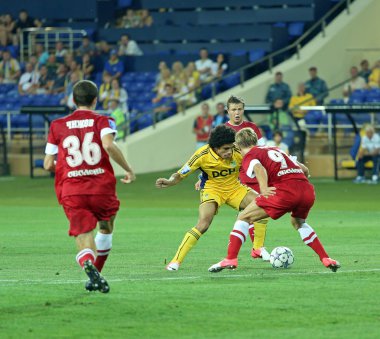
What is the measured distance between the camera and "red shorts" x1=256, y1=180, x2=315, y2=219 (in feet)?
42.0

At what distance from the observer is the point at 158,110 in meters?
33.2

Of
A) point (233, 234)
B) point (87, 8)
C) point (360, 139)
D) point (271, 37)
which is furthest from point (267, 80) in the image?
point (233, 234)

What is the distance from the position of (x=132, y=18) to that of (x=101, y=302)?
27778 millimetres

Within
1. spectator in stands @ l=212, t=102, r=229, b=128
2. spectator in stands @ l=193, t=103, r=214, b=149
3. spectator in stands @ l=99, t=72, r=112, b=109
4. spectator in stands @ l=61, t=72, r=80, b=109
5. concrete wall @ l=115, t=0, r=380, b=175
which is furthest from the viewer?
spectator in stands @ l=61, t=72, r=80, b=109

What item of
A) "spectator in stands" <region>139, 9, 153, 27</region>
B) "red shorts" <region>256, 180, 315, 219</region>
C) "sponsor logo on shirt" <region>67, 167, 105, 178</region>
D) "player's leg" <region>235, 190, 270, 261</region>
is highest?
"spectator in stands" <region>139, 9, 153, 27</region>

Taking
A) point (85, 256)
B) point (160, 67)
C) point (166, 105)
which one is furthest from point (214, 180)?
point (160, 67)

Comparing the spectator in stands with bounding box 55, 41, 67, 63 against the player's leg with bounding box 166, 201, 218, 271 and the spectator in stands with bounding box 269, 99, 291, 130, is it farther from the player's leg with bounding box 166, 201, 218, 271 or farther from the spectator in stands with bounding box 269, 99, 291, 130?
the player's leg with bounding box 166, 201, 218, 271

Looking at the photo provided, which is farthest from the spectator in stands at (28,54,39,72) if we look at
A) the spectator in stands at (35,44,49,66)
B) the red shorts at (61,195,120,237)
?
the red shorts at (61,195,120,237)

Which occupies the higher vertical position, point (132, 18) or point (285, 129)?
point (132, 18)

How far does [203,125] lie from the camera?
1228 inches

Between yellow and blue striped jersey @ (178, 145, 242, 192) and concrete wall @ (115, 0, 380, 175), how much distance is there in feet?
59.1

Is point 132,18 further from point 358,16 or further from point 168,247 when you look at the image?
point 168,247

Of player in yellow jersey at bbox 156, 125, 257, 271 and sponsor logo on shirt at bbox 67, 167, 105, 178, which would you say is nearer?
sponsor logo on shirt at bbox 67, 167, 105, 178

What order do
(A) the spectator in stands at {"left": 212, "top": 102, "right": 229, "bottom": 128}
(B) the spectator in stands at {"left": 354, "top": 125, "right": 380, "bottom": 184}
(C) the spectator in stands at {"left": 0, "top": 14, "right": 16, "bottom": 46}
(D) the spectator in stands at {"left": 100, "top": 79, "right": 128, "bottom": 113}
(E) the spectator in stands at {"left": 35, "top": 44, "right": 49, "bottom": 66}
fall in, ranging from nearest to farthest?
(B) the spectator in stands at {"left": 354, "top": 125, "right": 380, "bottom": 184}
(A) the spectator in stands at {"left": 212, "top": 102, "right": 229, "bottom": 128}
(D) the spectator in stands at {"left": 100, "top": 79, "right": 128, "bottom": 113}
(E) the spectator in stands at {"left": 35, "top": 44, "right": 49, "bottom": 66}
(C) the spectator in stands at {"left": 0, "top": 14, "right": 16, "bottom": 46}
